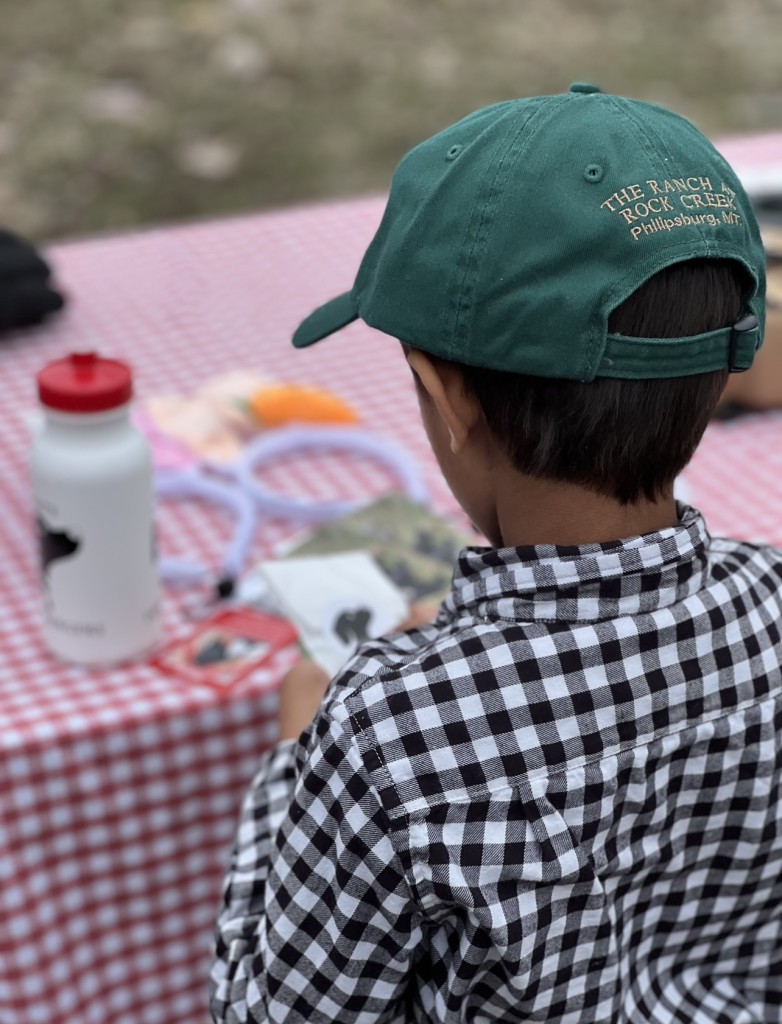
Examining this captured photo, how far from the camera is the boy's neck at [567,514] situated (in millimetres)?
803

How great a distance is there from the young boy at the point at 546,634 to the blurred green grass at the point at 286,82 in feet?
12.7

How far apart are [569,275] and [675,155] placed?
105 millimetres

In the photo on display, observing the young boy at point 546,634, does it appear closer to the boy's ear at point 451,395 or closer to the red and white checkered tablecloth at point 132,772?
the boy's ear at point 451,395

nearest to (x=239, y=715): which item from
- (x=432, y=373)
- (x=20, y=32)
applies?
(x=432, y=373)

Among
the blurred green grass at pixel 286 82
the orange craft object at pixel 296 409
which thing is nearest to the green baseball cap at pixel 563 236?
the orange craft object at pixel 296 409

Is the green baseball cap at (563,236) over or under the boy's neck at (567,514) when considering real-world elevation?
over

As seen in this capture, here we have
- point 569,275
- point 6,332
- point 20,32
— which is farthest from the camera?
point 20,32

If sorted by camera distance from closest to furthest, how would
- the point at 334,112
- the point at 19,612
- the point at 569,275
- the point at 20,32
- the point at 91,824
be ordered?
the point at 569,275, the point at 91,824, the point at 19,612, the point at 334,112, the point at 20,32

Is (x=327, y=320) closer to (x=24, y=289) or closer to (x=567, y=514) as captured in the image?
(x=567, y=514)

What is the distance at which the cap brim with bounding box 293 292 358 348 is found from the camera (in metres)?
0.89

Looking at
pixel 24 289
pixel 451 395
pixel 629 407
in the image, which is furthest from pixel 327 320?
pixel 24 289

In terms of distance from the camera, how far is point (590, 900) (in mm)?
804

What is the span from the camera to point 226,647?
1.22 meters

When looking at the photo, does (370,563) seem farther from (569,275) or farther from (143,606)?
(569,275)
